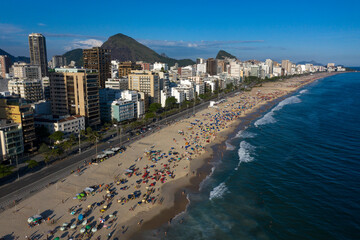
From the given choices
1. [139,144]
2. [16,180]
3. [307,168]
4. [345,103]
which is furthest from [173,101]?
[345,103]

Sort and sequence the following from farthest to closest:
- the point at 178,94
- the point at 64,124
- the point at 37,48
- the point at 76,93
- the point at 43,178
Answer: the point at 37,48
the point at 178,94
the point at 76,93
the point at 64,124
the point at 43,178

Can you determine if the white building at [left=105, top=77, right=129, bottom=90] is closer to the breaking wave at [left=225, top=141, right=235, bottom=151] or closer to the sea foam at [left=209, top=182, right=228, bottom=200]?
the breaking wave at [left=225, top=141, right=235, bottom=151]

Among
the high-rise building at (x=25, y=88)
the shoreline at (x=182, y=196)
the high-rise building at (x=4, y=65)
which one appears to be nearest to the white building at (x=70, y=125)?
the shoreline at (x=182, y=196)

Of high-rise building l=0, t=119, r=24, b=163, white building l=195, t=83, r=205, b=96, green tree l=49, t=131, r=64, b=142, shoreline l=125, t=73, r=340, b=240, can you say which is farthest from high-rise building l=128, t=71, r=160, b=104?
high-rise building l=0, t=119, r=24, b=163

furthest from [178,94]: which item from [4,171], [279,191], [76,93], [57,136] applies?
[4,171]

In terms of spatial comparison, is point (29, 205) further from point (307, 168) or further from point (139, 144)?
point (307, 168)

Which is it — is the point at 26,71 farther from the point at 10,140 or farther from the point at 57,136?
the point at 10,140
